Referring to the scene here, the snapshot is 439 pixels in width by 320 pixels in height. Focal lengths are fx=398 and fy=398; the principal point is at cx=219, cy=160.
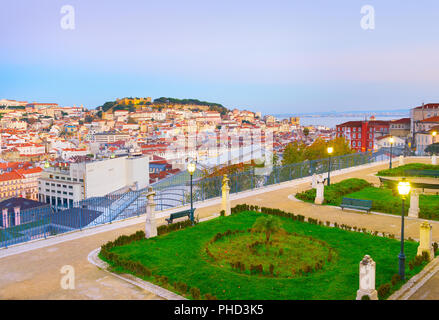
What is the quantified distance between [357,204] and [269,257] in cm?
634

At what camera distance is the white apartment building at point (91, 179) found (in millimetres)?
64062

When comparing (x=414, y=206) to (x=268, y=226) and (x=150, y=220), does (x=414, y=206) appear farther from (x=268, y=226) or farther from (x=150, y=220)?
(x=150, y=220)

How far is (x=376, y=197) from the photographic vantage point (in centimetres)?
1656

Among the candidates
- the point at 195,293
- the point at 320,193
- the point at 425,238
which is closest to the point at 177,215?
the point at 195,293

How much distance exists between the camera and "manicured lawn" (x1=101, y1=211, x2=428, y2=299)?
25.5 feet

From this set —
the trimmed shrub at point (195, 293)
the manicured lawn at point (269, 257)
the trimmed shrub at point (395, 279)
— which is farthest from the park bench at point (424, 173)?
the trimmed shrub at point (195, 293)

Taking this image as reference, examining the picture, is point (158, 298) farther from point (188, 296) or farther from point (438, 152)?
point (438, 152)

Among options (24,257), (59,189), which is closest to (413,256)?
Result: (24,257)

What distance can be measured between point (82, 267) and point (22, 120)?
196 meters

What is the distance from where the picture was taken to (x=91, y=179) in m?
63.8

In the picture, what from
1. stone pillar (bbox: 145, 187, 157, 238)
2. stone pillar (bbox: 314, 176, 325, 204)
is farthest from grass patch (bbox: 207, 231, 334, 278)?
stone pillar (bbox: 314, 176, 325, 204)

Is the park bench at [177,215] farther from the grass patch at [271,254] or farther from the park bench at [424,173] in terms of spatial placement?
the park bench at [424,173]

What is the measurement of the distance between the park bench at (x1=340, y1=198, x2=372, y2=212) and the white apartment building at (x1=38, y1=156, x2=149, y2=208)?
49.5 metres

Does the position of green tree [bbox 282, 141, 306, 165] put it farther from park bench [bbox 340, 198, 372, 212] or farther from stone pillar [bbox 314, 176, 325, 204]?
park bench [bbox 340, 198, 372, 212]
